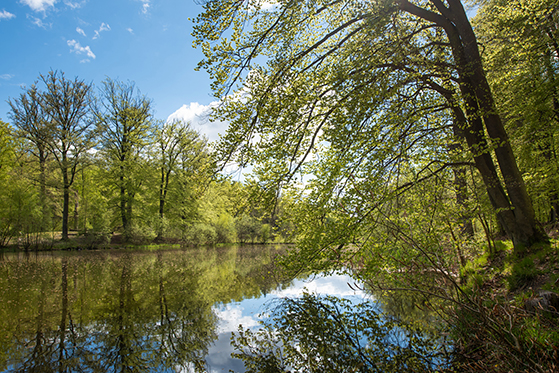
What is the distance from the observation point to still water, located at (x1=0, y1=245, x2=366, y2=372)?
13.3 ft

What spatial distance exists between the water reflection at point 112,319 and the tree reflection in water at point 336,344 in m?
0.74

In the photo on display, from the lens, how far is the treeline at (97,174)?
69.7 feet

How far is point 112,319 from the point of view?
19.1 feet

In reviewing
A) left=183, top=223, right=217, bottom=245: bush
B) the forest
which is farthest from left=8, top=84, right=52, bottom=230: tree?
the forest

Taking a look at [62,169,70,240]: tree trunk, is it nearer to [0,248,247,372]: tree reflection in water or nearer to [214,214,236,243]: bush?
[214,214,236,243]: bush

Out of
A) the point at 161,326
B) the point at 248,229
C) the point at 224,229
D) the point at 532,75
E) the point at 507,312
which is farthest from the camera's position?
the point at 248,229

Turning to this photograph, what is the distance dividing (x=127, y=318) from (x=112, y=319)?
27 centimetres

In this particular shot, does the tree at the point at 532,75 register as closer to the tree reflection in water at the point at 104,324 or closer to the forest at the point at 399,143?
the forest at the point at 399,143

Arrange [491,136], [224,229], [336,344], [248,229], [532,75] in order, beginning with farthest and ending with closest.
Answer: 1. [248,229]
2. [224,229]
3. [532,75]
4. [491,136]
5. [336,344]

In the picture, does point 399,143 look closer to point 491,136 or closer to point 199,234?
point 491,136

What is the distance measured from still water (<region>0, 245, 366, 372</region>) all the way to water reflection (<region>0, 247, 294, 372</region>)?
0.01 meters

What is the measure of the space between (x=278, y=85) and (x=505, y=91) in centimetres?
722

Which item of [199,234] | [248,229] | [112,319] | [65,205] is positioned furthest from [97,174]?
[112,319]

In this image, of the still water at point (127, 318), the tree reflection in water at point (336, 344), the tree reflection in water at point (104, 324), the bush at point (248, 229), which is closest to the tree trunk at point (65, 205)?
the still water at point (127, 318)
